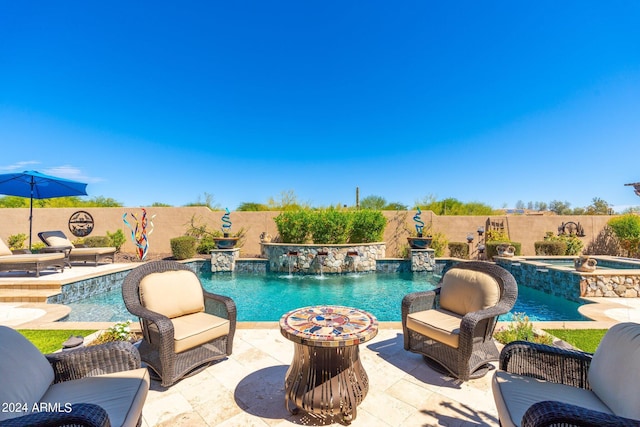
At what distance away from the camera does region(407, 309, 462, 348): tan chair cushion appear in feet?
8.75

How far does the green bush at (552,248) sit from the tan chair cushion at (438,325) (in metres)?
11.0

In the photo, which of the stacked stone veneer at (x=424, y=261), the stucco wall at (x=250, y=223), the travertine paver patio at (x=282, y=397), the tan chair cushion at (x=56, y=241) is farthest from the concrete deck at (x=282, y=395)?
the stucco wall at (x=250, y=223)

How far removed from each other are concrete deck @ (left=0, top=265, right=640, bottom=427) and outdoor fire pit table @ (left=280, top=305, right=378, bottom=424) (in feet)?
0.56

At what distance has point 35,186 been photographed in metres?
8.56

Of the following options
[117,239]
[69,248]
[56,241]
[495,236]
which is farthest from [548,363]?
[117,239]

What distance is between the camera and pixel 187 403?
7.60ft

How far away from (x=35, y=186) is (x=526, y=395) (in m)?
12.5

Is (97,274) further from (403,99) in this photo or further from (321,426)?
(403,99)

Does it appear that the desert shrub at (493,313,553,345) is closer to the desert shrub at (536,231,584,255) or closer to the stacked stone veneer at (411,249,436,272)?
the stacked stone veneer at (411,249,436,272)

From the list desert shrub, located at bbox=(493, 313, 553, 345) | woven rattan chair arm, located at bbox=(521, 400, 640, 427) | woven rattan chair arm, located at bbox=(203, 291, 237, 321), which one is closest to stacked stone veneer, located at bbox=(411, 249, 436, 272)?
desert shrub, located at bbox=(493, 313, 553, 345)

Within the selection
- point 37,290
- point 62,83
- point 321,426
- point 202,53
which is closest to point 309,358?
point 321,426

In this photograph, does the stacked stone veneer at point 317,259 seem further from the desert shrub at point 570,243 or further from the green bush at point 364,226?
the desert shrub at point 570,243

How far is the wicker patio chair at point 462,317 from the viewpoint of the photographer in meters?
2.59

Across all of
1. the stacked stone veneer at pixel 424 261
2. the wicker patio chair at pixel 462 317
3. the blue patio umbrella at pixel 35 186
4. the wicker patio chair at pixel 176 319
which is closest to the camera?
the wicker patio chair at pixel 176 319
